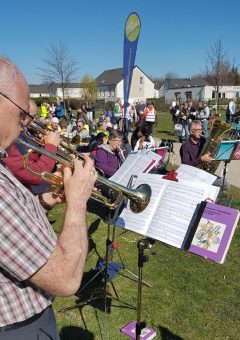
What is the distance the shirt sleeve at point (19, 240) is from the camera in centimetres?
124

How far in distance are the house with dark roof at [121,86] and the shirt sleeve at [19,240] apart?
70579mm

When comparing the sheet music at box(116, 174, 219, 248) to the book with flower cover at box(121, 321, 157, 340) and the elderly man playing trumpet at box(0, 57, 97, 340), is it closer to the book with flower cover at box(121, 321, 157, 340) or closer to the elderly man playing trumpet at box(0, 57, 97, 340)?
the elderly man playing trumpet at box(0, 57, 97, 340)

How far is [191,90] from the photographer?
7088 centimetres

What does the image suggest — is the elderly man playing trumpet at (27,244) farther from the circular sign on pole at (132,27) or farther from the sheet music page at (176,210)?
the circular sign on pole at (132,27)

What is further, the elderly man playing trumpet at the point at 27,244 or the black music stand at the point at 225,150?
the black music stand at the point at 225,150

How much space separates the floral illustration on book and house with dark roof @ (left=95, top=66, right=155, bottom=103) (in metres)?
69.4

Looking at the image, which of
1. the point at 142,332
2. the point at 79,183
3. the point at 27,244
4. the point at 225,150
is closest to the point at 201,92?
the point at 225,150

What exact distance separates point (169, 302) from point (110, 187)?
228cm

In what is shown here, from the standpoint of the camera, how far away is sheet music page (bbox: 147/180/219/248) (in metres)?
2.52

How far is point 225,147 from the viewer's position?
19.9 feet

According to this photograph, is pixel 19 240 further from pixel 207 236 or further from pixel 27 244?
pixel 207 236

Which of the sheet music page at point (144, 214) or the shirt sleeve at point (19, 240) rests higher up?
the shirt sleeve at point (19, 240)

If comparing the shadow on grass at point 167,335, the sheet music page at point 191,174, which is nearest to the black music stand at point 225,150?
the sheet music page at point 191,174

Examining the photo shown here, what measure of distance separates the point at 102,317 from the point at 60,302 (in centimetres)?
57
